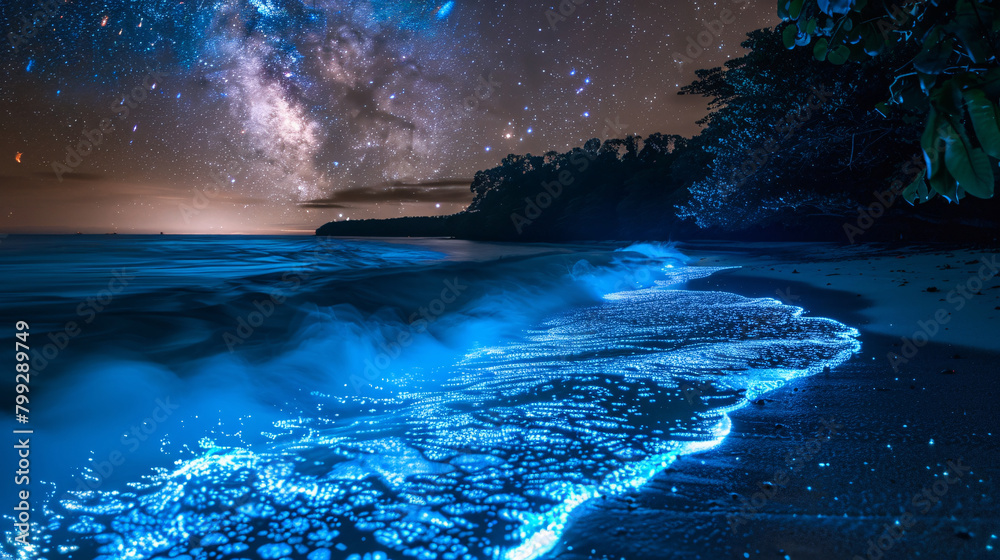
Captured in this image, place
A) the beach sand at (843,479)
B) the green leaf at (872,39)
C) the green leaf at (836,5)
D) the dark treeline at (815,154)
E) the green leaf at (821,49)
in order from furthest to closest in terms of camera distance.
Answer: the dark treeline at (815,154)
the green leaf at (821,49)
the green leaf at (872,39)
the green leaf at (836,5)
the beach sand at (843,479)

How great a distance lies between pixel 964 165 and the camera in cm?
111

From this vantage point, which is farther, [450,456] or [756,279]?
[756,279]

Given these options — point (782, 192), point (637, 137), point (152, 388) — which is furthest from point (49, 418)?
point (637, 137)

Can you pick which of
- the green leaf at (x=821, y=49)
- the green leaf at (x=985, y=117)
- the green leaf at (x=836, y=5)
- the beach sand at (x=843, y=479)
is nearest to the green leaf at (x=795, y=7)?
the green leaf at (x=836, y=5)

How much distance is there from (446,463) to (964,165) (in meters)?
2.04

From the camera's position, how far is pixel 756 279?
9969 mm

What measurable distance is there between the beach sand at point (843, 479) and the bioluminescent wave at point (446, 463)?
0.14 m

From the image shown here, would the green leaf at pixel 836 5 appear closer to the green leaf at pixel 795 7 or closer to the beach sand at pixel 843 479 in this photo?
the green leaf at pixel 795 7

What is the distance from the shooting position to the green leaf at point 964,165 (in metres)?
1.08

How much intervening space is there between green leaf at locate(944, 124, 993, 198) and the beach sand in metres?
1.03

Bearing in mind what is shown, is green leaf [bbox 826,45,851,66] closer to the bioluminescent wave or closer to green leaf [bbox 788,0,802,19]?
green leaf [bbox 788,0,802,19]

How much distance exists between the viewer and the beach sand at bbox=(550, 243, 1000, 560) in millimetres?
1387

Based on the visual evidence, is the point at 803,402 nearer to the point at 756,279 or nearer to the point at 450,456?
the point at 450,456

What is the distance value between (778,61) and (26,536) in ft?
53.1
